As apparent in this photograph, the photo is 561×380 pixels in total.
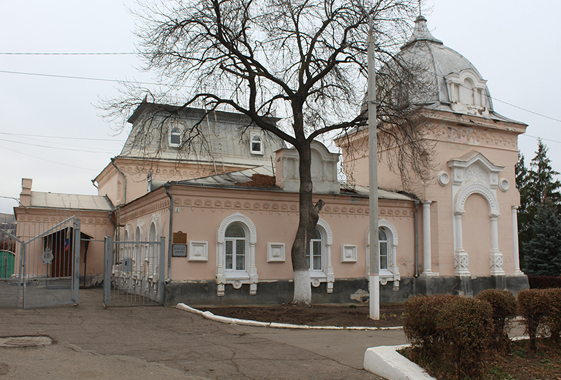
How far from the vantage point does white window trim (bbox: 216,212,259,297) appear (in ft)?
49.8

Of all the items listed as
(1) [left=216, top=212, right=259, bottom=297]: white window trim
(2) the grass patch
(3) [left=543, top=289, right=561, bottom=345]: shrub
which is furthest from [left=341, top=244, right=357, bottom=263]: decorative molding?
(3) [left=543, top=289, right=561, bottom=345]: shrub

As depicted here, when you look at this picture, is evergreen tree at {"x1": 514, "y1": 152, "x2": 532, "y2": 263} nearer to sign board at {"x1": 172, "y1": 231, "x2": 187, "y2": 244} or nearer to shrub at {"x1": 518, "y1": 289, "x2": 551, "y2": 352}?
sign board at {"x1": 172, "y1": 231, "x2": 187, "y2": 244}

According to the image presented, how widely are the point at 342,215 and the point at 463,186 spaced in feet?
18.5

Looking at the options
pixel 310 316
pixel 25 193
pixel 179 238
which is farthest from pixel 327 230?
pixel 25 193

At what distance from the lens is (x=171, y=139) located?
25.0 metres

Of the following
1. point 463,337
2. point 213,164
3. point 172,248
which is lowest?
point 463,337

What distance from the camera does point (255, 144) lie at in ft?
88.5

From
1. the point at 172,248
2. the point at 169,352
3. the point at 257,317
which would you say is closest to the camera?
the point at 169,352

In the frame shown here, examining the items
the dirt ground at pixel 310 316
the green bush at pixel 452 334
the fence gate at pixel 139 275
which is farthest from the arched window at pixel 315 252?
the green bush at pixel 452 334

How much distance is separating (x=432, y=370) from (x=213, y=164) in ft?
63.7

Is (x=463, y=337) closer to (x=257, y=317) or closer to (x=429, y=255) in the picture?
(x=257, y=317)

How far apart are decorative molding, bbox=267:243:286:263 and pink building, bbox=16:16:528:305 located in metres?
0.04

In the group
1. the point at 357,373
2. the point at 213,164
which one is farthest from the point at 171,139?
the point at 357,373

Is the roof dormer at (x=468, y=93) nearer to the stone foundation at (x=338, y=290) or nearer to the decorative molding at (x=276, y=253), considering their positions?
the stone foundation at (x=338, y=290)
